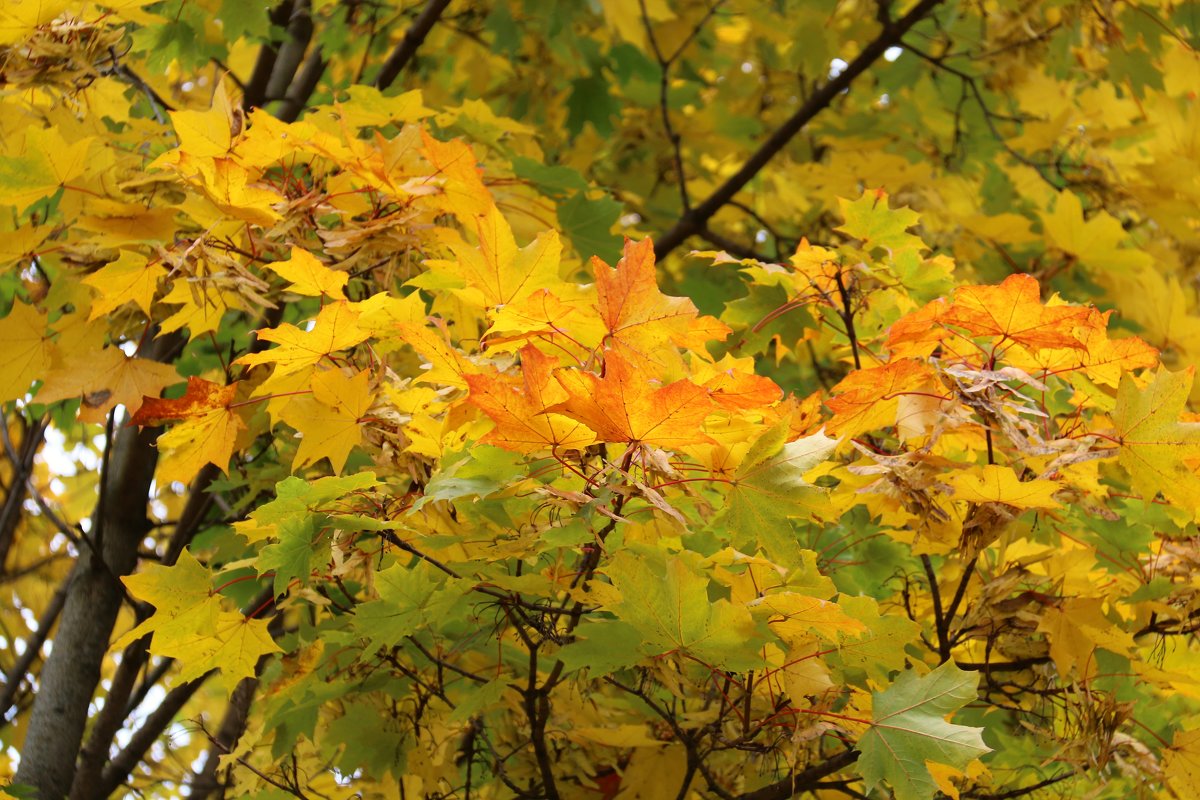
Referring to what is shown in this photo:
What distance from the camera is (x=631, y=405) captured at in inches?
43.4

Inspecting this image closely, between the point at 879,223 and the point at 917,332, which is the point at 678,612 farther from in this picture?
the point at 879,223

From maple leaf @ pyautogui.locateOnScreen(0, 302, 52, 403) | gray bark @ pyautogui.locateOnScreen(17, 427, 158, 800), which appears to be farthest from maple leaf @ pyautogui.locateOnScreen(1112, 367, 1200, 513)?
gray bark @ pyautogui.locateOnScreen(17, 427, 158, 800)

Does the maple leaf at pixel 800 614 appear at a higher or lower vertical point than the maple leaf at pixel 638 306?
lower

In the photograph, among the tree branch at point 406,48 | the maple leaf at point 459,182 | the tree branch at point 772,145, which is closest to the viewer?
the maple leaf at point 459,182

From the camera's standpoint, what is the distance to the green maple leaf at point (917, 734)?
1246 mm

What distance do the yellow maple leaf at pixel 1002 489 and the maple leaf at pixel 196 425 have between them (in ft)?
3.21

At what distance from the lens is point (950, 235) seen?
9.81 feet

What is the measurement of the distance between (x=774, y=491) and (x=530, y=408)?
0.28m

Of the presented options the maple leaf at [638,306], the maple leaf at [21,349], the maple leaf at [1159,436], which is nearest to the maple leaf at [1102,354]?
the maple leaf at [1159,436]

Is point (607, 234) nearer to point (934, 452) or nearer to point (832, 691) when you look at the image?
point (934, 452)

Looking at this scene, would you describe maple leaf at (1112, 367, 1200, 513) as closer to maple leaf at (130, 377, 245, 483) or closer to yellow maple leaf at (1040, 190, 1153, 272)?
maple leaf at (130, 377, 245, 483)

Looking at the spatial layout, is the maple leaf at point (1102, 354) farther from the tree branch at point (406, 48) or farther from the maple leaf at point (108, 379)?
the tree branch at point (406, 48)

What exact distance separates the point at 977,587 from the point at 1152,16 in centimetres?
227

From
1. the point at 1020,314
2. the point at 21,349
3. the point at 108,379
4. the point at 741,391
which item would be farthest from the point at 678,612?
the point at 21,349
